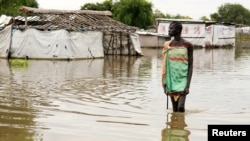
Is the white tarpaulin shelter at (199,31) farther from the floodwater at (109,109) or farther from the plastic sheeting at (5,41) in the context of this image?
the floodwater at (109,109)

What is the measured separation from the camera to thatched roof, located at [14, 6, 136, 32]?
2348 cm

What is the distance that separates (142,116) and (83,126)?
130cm

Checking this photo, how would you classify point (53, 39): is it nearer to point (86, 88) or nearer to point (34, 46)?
point (34, 46)

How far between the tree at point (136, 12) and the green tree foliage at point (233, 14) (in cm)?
5484

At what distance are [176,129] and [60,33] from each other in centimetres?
1702

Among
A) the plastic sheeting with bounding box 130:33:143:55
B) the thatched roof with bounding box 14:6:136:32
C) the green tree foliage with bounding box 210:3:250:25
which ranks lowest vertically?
the plastic sheeting with bounding box 130:33:143:55

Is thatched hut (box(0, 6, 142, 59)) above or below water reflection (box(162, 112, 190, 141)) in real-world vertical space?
above

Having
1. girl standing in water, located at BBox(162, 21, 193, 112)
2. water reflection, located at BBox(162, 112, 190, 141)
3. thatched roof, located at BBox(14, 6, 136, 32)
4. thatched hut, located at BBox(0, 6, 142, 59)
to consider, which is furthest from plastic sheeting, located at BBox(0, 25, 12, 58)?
girl standing in water, located at BBox(162, 21, 193, 112)

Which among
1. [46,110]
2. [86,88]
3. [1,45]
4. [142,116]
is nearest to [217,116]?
[142,116]

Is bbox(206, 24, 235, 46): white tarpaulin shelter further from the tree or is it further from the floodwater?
the floodwater

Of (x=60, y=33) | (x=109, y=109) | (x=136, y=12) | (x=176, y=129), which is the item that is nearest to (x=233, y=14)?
(x=136, y=12)

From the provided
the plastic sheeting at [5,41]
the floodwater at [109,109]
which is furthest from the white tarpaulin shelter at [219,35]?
the floodwater at [109,109]

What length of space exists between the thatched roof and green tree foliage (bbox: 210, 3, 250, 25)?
78123 mm

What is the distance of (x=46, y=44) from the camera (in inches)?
912
